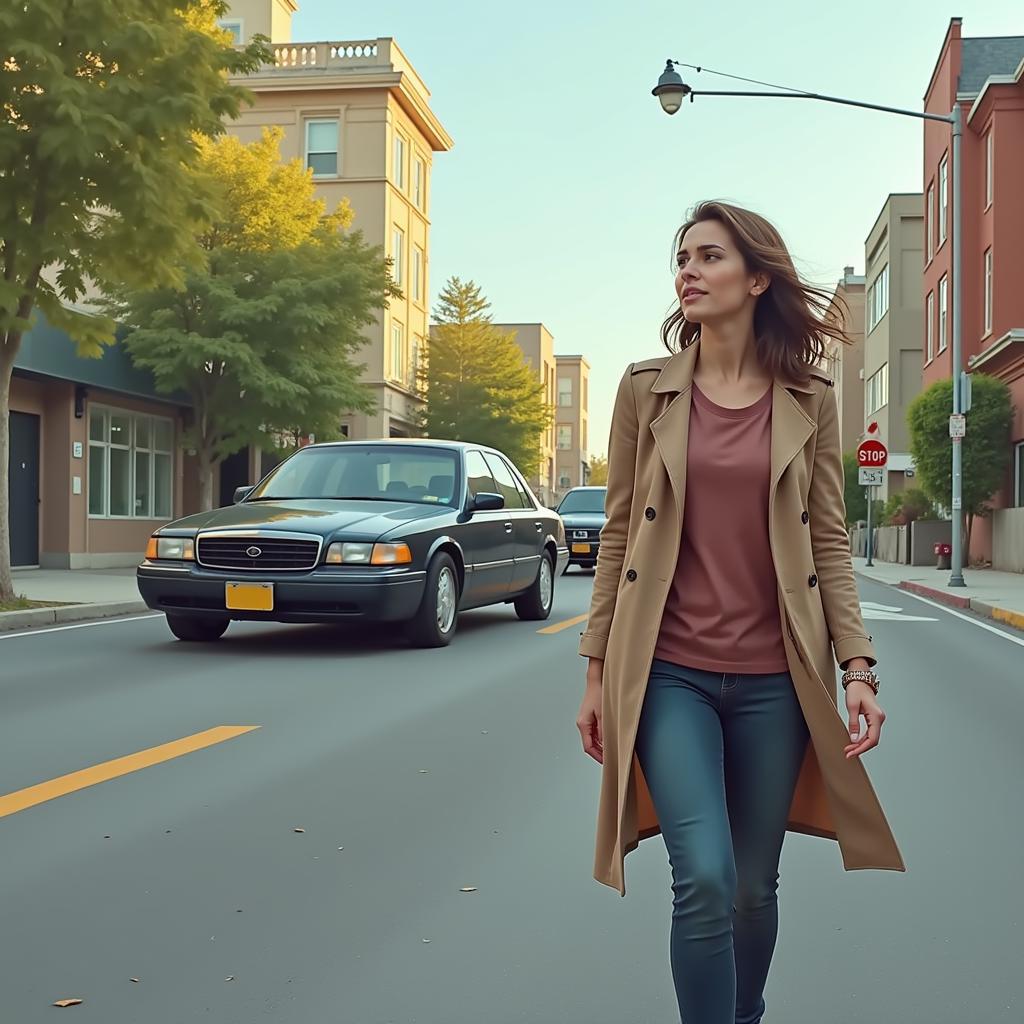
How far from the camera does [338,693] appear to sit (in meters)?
8.21

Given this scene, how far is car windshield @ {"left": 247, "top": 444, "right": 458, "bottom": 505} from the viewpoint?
11.6m

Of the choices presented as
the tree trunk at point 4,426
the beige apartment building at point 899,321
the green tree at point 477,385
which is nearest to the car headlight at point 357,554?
the tree trunk at point 4,426

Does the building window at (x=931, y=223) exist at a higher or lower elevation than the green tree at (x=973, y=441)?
higher

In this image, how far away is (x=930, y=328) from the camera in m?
41.1

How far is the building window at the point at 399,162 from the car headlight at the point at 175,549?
37950 mm

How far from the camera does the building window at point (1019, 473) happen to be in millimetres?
29047

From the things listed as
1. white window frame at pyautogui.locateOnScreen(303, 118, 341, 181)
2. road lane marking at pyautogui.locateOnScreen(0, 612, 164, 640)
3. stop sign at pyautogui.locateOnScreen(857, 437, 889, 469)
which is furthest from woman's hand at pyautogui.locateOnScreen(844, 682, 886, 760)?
white window frame at pyautogui.locateOnScreen(303, 118, 341, 181)

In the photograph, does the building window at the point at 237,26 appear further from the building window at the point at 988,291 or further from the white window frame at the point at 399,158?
the building window at the point at 988,291

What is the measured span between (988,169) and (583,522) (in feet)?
59.7

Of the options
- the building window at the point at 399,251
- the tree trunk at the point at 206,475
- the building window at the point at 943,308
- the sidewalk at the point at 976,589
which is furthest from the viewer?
the building window at the point at 399,251

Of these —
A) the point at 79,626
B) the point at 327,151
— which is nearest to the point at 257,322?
the point at 79,626

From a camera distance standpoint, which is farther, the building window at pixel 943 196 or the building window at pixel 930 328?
the building window at pixel 930 328

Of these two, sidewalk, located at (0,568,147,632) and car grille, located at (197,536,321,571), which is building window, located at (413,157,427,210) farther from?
car grille, located at (197,536,321,571)

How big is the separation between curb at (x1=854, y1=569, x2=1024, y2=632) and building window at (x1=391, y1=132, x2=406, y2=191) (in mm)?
27588
